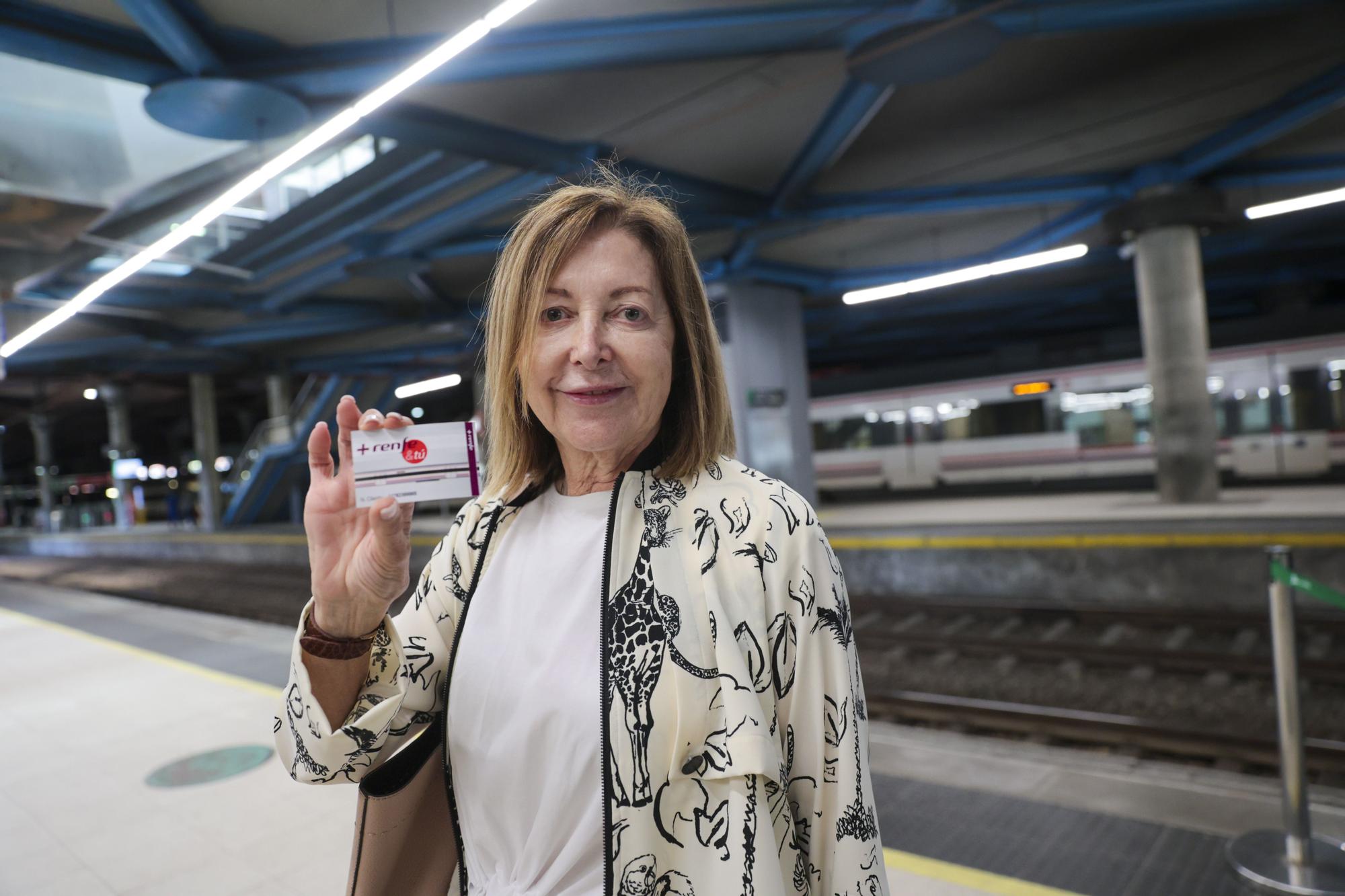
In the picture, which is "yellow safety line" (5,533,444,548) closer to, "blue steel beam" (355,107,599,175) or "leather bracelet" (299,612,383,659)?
"blue steel beam" (355,107,599,175)

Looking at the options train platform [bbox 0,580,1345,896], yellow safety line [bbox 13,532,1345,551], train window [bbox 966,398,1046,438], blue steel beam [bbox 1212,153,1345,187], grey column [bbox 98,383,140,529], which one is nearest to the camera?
train platform [bbox 0,580,1345,896]

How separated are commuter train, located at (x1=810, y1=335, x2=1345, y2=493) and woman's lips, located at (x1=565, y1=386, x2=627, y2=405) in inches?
585

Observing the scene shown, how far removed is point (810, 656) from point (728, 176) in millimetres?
11588

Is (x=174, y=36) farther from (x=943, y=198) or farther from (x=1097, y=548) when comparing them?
(x=1097, y=548)

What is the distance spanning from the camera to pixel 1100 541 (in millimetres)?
9961

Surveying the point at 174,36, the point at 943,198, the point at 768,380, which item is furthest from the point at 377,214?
the point at 943,198

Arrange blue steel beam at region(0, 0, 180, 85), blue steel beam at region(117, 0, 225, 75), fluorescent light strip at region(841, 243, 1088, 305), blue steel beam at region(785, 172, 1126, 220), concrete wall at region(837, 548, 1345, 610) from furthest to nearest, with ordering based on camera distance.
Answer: blue steel beam at region(785, 172, 1126, 220), fluorescent light strip at region(841, 243, 1088, 305), concrete wall at region(837, 548, 1345, 610), blue steel beam at region(0, 0, 180, 85), blue steel beam at region(117, 0, 225, 75)

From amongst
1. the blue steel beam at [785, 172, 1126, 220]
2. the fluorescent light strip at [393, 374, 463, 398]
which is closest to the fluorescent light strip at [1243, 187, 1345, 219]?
the blue steel beam at [785, 172, 1126, 220]

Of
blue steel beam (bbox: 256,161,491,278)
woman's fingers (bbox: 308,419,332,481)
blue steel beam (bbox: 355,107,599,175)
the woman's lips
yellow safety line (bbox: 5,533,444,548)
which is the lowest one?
yellow safety line (bbox: 5,533,444,548)

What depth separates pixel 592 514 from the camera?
1541 millimetres

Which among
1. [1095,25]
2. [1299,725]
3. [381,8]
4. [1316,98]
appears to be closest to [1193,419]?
[1316,98]

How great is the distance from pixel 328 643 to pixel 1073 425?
59.4 ft

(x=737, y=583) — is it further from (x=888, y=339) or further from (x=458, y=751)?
(x=888, y=339)

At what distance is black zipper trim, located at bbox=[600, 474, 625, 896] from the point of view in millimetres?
1298
